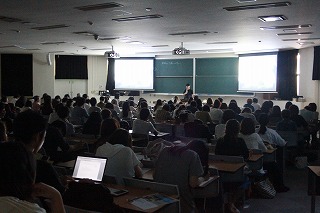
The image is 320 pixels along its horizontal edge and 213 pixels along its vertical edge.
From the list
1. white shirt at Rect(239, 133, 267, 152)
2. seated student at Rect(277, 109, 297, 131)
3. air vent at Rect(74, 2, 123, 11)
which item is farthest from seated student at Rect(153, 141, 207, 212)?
seated student at Rect(277, 109, 297, 131)

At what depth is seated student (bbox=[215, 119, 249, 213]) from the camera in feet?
17.5

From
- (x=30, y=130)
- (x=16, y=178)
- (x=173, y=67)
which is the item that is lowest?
(x=16, y=178)

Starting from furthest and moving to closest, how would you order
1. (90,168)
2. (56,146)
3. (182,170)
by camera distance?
(56,146) < (90,168) < (182,170)

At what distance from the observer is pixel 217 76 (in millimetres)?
18094

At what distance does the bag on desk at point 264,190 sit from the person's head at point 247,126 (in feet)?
3.23

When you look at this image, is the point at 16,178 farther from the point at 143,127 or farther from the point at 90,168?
the point at 143,127

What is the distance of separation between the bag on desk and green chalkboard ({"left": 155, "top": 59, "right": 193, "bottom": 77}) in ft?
41.9

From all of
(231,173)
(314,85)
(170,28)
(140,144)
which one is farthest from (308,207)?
(314,85)

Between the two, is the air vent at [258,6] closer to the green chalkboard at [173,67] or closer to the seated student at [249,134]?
the seated student at [249,134]

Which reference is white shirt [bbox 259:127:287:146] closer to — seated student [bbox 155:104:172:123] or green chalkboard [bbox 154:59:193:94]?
seated student [bbox 155:104:172:123]

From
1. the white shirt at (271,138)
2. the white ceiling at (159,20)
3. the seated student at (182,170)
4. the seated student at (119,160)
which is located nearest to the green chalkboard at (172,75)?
the white ceiling at (159,20)


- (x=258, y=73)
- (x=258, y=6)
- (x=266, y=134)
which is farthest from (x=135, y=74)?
(x=266, y=134)

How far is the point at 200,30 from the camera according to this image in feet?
34.1

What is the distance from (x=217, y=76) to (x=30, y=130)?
16047mm
